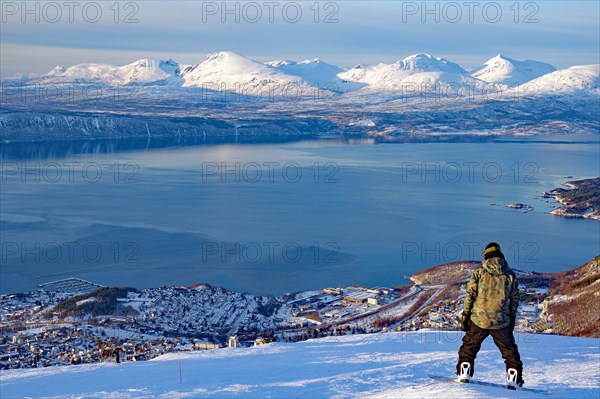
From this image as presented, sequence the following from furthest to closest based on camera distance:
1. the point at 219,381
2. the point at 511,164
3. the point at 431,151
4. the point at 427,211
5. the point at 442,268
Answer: the point at 431,151 < the point at 511,164 < the point at 427,211 < the point at 442,268 < the point at 219,381

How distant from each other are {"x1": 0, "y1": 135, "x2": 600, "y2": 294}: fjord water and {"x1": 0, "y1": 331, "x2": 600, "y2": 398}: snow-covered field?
16836 millimetres

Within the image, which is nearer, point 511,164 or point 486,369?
point 486,369

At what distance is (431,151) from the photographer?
81.8m

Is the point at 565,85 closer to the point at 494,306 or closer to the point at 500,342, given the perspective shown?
the point at 500,342

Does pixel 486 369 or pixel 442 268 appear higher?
pixel 486 369

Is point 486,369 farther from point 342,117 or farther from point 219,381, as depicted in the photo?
point 342,117

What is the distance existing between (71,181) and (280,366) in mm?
49515

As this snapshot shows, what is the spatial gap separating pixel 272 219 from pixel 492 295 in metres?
32.8

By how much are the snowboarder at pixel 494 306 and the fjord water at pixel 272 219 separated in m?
19.3

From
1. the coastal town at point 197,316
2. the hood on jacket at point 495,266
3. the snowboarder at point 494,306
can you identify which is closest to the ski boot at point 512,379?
the snowboarder at point 494,306

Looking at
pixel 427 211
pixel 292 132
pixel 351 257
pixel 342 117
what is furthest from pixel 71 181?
pixel 342 117

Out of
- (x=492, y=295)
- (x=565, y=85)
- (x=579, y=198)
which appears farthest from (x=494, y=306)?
(x=565, y=85)

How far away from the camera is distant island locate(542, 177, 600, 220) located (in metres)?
42.0

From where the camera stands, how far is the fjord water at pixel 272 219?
27406mm
